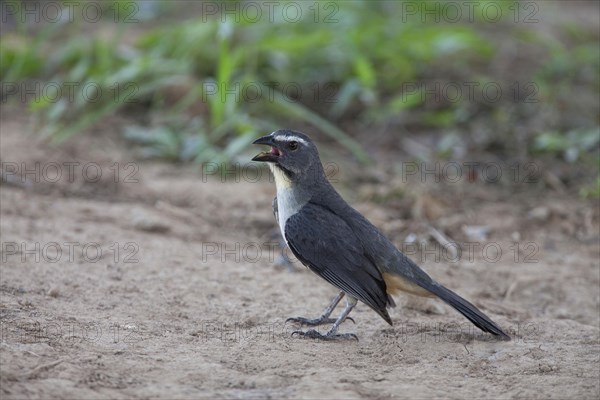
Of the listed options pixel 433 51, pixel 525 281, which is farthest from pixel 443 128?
pixel 525 281

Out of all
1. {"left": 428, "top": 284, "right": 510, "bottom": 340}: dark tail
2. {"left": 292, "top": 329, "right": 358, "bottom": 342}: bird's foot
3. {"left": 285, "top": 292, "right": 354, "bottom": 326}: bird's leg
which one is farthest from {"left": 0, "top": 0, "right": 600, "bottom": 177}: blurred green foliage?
{"left": 428, "top": 284, "right": 510, "bottom": 340}: dark tail

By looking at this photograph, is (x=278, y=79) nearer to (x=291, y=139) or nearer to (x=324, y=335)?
(x=291, y=139)

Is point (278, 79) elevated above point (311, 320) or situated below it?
above

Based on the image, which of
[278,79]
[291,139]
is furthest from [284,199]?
[278,79]

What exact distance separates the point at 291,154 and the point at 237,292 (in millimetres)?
1097

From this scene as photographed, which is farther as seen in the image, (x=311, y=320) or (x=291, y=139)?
(x=291, y=139)

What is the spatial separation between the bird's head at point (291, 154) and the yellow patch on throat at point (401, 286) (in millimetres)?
957

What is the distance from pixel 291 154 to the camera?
21.1 feet

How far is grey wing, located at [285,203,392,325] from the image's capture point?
5.83 m

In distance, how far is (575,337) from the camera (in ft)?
19.3

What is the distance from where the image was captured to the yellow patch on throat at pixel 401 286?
6.02 metres

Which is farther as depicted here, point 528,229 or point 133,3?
point 133,3

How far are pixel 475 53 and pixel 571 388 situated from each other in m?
7.75

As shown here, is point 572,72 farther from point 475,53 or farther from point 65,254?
point 65,254
